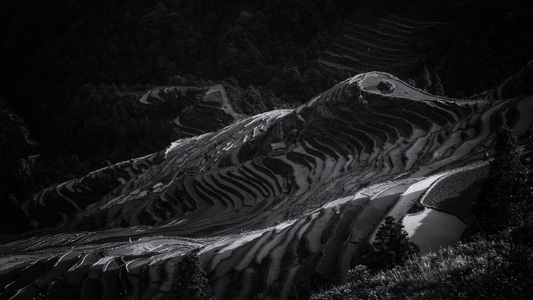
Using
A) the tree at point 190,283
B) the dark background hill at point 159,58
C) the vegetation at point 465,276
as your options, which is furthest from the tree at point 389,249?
the dark background hill at point 159,58

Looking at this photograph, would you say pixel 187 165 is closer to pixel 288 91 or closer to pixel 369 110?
pixel 369 110

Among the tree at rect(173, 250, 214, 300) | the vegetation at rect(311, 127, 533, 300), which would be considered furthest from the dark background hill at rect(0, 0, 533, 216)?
the vegetation at rect(311, 127, 533, 300)

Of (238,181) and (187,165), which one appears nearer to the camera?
(238,181)

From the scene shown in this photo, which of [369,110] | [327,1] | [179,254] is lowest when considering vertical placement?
[179,254]

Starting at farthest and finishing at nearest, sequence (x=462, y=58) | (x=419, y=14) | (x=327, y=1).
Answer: (x=327, y=1), (x=419, y=14), (x=462, y=58)

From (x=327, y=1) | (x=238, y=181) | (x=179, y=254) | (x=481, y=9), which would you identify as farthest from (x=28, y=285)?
(x=327, y=1)

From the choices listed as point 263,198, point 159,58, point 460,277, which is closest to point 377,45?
point 159,58

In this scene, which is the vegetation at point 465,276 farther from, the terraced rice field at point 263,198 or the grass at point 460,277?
the terraced rice field at point 263,198
